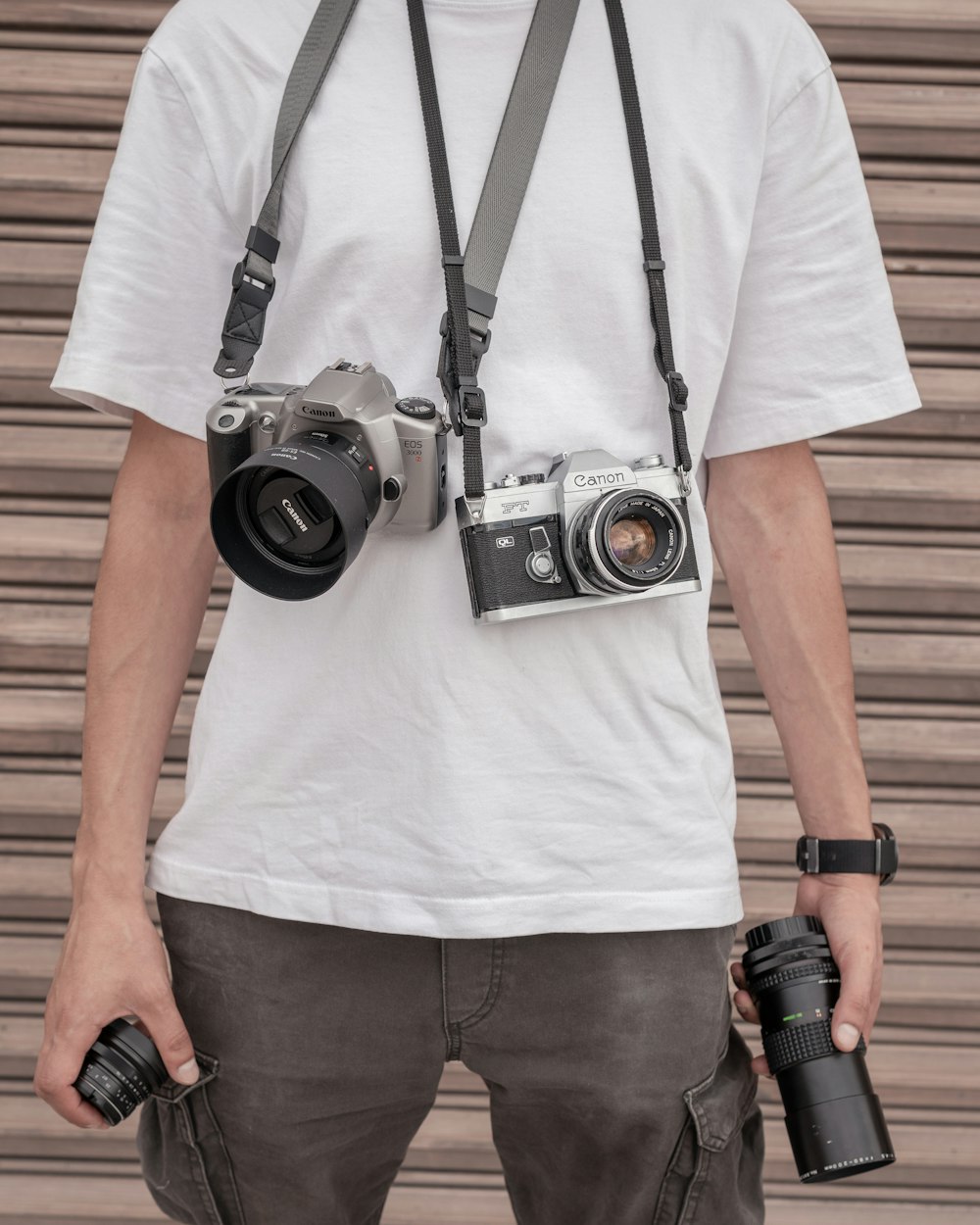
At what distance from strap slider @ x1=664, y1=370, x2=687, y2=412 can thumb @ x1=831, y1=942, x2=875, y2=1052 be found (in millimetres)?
548

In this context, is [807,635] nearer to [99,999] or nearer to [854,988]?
[854,988]

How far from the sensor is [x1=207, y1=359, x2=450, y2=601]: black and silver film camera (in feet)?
2.96

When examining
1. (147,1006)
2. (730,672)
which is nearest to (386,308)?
(147,1006)

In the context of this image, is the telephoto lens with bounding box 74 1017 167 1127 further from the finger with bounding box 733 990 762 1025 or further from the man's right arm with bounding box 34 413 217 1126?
the finger with bounding box 733 990 762 1025

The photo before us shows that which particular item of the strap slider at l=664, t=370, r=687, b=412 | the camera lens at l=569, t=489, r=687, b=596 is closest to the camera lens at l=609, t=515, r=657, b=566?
the camera lens at l=569, t=489, r=687, b=596

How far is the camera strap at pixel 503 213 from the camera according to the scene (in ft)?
3.08

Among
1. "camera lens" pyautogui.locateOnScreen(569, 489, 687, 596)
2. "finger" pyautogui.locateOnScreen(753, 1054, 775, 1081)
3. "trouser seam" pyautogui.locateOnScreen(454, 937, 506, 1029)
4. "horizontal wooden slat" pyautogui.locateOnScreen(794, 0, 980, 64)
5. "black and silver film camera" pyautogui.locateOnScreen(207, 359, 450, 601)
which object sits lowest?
"finger" pyautogui.locateOnScreen(753, 1054, 775, 1081)

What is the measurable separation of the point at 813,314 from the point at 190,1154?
101cm

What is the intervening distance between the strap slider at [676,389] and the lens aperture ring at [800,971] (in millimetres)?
539

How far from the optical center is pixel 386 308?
99 cm

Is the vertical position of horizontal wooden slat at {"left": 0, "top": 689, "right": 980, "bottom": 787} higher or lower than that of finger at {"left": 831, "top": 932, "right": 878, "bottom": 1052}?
higher

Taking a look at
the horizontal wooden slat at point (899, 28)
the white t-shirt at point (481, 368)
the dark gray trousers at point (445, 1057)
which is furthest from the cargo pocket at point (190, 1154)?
the horizontal wooden slat at point (899, 28)

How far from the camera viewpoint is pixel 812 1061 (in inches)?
41.4

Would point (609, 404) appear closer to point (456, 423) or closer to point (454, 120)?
point (456, 423)
